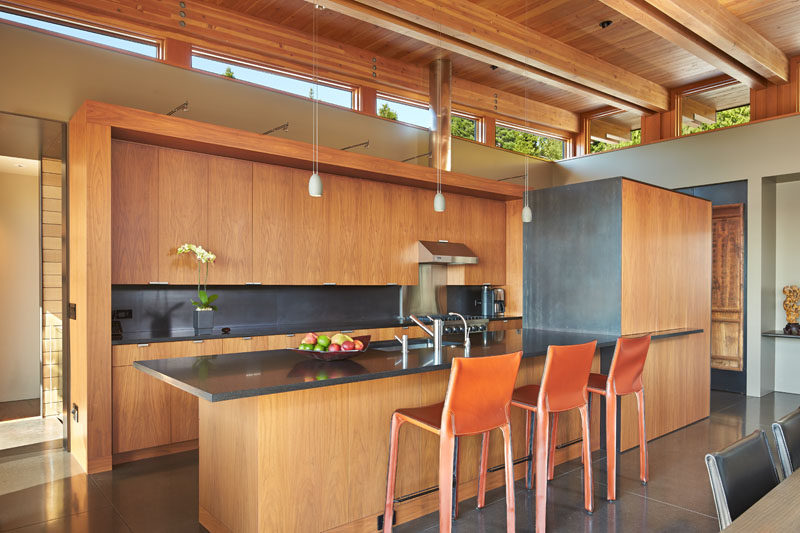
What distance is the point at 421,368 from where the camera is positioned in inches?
101

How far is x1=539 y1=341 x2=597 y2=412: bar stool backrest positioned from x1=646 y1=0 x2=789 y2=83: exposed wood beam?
9.20 ft

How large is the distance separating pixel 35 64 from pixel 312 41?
2.49m

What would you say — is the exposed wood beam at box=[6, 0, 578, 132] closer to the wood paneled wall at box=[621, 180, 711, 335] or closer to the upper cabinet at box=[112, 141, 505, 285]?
the upper cabinet at box=[112, 141, 505, 285]

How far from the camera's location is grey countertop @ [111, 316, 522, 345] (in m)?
3.93

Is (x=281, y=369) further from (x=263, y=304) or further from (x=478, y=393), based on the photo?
(x=263, y=304)

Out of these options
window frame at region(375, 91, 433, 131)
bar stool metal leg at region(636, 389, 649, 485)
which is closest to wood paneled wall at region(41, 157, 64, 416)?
window frame at region(375, 91, 433, 131)

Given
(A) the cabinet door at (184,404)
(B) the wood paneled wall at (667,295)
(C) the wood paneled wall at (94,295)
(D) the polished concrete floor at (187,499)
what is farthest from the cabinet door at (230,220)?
(B) the wood paneled wall at (667,295)

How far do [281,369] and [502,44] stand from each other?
371 cm

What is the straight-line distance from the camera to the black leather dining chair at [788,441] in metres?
1.70

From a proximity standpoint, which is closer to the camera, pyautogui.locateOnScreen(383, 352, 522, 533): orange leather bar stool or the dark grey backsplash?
pyautogui.locateOnScreen(383, 352, 522, 533): orange leather bar stool

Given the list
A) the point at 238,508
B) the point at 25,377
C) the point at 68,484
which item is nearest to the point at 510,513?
the point at 238,508

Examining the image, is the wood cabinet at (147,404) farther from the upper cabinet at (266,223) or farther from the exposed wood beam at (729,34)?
the exposed wood beam at (729,34)

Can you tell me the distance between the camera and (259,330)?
468 centimetres

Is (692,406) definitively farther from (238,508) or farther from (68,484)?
(68,484)
